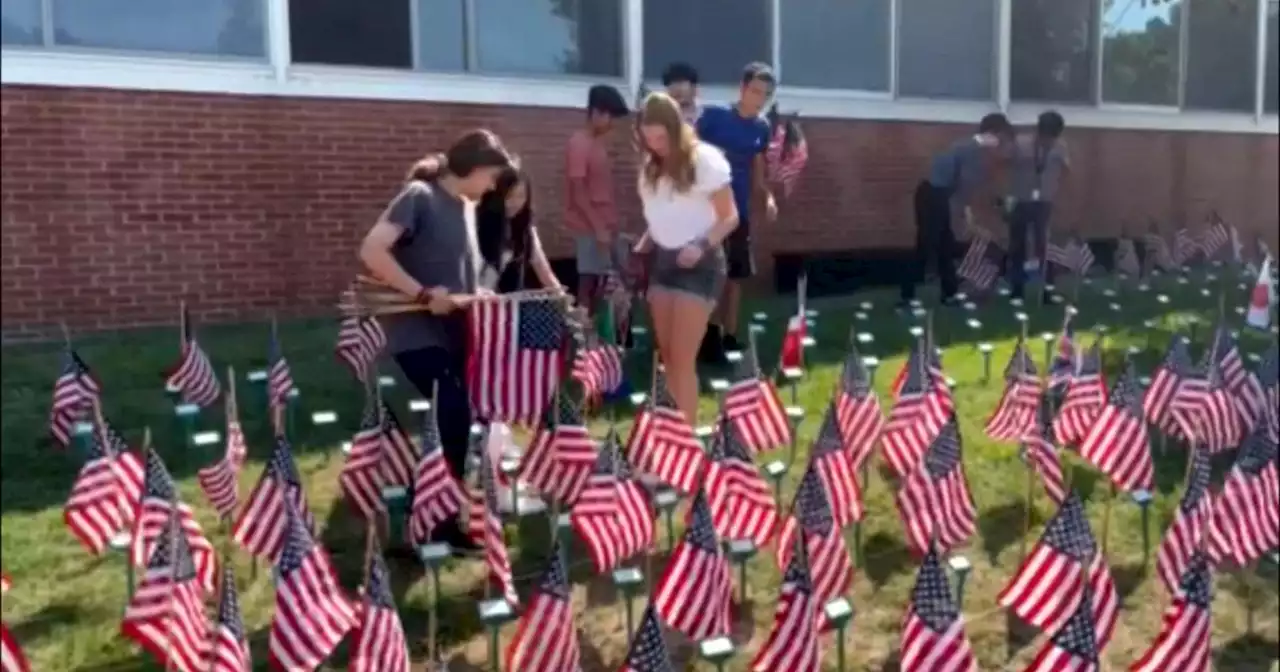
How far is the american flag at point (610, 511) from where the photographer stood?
5.07 metres

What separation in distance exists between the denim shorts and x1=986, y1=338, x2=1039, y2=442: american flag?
175cm

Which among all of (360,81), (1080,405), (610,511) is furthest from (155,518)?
(360,81)

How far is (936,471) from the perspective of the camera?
17.7 ft

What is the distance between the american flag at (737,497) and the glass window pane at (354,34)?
2.73m

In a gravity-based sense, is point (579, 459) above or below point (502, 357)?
below

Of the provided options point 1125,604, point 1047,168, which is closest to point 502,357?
point 1125,604

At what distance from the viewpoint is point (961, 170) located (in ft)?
25.0

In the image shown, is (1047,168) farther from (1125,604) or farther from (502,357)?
(502,357)

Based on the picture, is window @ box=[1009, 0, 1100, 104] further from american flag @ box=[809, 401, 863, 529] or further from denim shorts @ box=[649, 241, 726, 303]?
american flag @ box=[809, 401, 863, 529]

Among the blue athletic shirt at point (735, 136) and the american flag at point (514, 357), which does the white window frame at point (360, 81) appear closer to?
the blue athletic shirt at point (735, 136)

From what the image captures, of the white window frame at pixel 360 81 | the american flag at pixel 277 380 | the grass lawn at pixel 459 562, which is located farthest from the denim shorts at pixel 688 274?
the white window frame at pixel 360 81

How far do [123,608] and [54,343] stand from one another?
Answer: 4117 mm

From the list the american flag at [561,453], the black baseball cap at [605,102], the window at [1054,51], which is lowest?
the american flag at [561,453]

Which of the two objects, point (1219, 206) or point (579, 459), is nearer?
point (579, 459)
